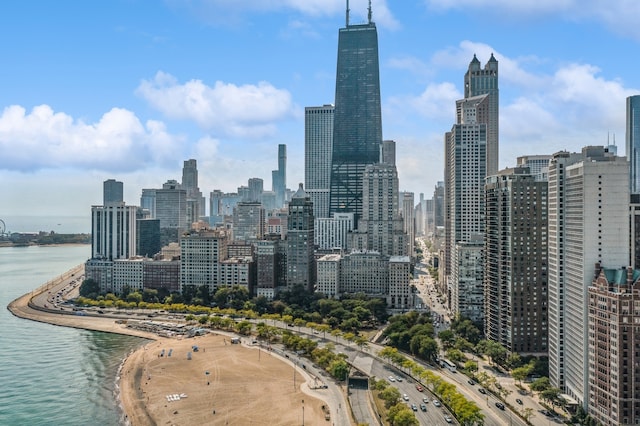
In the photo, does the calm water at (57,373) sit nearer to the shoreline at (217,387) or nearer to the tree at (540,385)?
the shoreline at (217,387)

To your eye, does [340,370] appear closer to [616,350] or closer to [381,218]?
[616,350]

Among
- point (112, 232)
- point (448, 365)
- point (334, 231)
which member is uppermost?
point (112, 232)

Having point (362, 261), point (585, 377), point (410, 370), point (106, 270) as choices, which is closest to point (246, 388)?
point (410, 370)

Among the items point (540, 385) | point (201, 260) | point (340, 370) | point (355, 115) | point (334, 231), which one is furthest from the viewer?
point (355, 115)

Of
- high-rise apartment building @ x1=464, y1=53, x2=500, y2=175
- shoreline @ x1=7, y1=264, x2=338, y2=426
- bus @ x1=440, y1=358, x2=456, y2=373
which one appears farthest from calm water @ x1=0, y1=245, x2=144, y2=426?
high-rise apartment building @ x1=464, y1=53, x2=500, y2=175

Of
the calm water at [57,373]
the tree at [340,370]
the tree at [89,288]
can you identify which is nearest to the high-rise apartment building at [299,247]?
the calm water at [57,373]

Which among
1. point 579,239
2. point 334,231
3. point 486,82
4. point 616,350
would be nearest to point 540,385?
point 616,350
